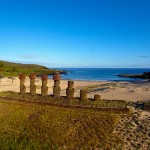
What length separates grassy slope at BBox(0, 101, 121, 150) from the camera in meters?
10.2

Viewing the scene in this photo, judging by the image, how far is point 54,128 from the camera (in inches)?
462

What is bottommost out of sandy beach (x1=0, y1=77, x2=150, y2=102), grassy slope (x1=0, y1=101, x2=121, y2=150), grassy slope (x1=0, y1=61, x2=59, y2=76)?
grassy slope (x1=0, y1=101, x2=121, y2=150)

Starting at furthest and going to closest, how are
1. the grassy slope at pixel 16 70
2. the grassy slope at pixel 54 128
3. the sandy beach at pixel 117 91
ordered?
the grassy slope at pixel 16 70, the sandy beach at pixel 117 91, the grassy slope at pixel 54 128

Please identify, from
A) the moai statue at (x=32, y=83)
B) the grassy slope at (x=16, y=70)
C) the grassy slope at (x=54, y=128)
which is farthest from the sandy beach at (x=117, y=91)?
the grassy slope at (x=16, y=70)

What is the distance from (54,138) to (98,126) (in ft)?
7.72

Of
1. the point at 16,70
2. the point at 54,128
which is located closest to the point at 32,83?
the point at 54,128

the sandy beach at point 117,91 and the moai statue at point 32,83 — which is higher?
the moai statue at point 32,83

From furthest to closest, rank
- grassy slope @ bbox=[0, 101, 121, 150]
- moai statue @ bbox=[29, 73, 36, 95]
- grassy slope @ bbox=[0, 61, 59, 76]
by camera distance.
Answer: grassy slope @ bbox=[0, 61, 59, 76], moai statue @ bbox=[29, 73, 36, 95], grassy slope @ bbox=[0, 101, 121, 150]

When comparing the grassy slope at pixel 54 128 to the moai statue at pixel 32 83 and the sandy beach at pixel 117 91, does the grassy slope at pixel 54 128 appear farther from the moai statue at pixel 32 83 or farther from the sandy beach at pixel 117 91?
the sandy beach at pixel 117 91

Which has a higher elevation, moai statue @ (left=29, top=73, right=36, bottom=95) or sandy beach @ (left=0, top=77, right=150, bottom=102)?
moai statue @ (left=29, top=73, right=36, bottom=95)

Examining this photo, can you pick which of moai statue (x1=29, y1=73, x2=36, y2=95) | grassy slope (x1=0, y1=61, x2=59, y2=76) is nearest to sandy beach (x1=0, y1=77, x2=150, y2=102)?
moai statue (x1=29, y1=73, x2=36, y2=95)

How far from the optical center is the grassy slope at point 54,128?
33.5 ft

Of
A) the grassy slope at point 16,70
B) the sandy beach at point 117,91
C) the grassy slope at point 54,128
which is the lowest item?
the grassy slope at point 54,128

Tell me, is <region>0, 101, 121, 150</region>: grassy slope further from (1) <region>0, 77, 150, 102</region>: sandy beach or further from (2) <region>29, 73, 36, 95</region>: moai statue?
(1) <region>0, 77, 150, 102</region>: sandy beach
